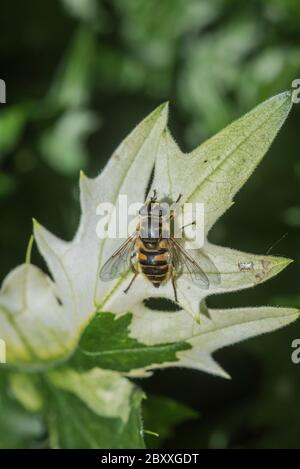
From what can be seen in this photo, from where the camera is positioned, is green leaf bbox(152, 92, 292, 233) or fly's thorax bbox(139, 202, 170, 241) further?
fly's thorax bbox(139, 202, 170, 241)

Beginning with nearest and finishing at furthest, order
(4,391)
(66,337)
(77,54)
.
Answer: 1. (66,337)
2. (4,391)
3. (77,54)

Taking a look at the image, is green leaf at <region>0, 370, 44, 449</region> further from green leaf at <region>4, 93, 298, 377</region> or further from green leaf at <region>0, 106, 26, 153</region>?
green leaf at <region>0, 106, 26, 153</region>

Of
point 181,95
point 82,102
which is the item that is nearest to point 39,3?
point 82,102

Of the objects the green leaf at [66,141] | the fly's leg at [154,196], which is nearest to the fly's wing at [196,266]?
the fly's leg at [154,196]

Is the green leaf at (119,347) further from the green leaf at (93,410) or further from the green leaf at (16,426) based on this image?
the green leaf at (16,426)

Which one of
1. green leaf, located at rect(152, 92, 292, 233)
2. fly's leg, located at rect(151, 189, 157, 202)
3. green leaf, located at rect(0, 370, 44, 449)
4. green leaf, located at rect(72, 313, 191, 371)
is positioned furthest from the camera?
green leaf, located at rect(0, 370, 44, 449)

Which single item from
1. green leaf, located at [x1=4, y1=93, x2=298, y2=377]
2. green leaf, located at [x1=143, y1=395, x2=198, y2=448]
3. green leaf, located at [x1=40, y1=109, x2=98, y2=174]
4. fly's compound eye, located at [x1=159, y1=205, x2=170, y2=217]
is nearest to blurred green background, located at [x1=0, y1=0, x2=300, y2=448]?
green leaf, located at [x1=40, y1=109, x2=98, y2=174]

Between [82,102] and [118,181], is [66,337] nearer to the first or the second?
[118,181]

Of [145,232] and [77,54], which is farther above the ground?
[77,54]
